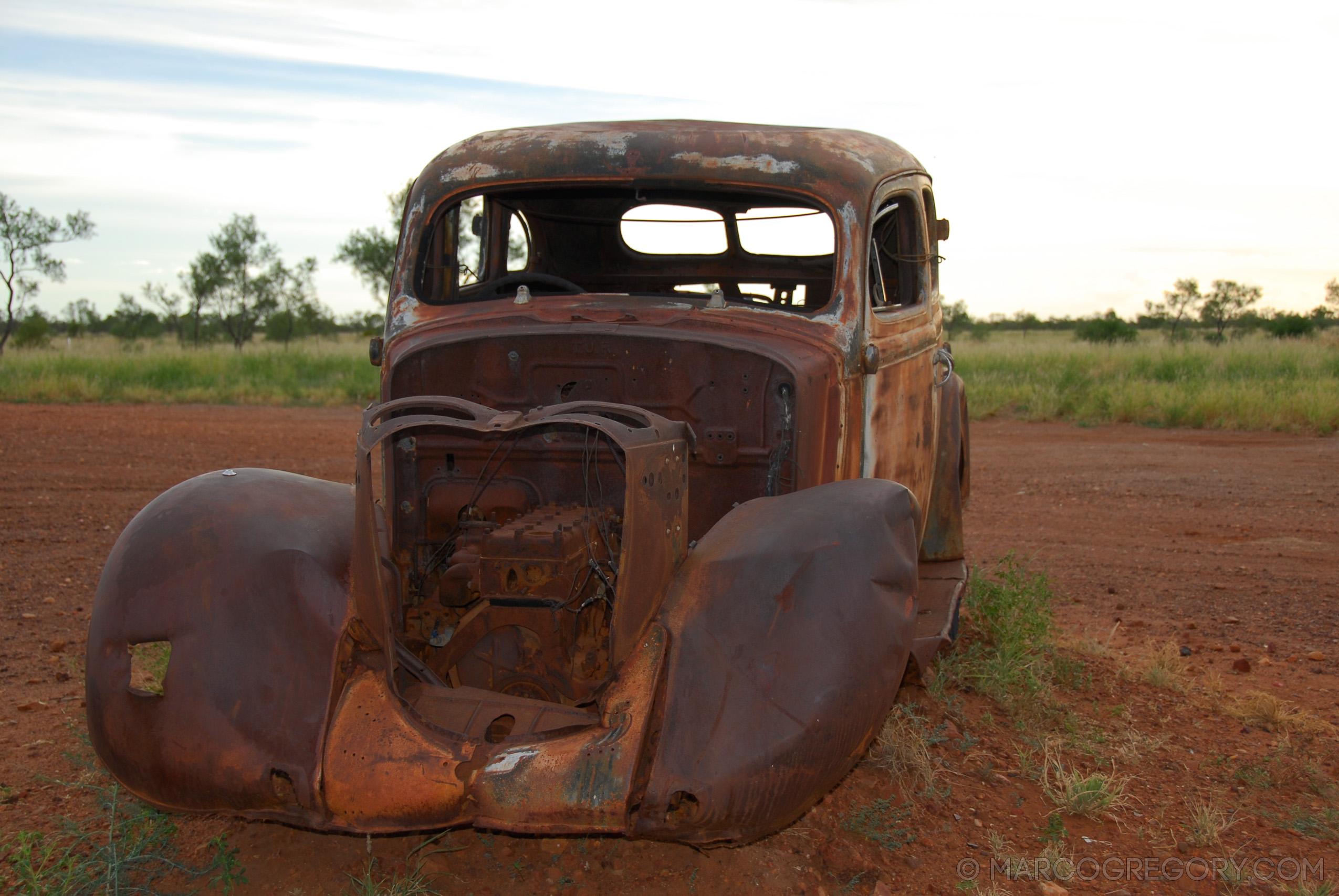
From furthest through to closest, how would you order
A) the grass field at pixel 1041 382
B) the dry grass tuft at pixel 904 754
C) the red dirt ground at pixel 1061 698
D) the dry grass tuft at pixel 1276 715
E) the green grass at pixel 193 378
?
the green grass at pixel 193 378, the grass field at pixel 1041 382, the dry grass tuft at pixel 1276 715, the dry grass tuft at pixel 904 754, the red dirt ground at pixel 1061 698

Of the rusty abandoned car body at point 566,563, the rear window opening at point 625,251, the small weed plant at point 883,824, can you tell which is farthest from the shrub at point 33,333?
the small weed plant at point 883,824

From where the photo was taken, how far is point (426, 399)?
9.34 feet

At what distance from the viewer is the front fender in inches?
97.9

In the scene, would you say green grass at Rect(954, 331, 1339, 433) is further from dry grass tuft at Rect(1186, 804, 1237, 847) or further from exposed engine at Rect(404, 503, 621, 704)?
exposed engine at Rect(404, 503, 621, 704)

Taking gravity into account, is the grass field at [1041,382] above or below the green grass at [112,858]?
above

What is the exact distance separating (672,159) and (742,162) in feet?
0.79

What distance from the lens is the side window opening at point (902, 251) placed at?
4.47 meters

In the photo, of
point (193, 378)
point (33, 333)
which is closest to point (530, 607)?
point (193, 378)

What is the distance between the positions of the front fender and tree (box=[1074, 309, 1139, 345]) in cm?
2961

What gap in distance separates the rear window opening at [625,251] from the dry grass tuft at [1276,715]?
7.49 ft

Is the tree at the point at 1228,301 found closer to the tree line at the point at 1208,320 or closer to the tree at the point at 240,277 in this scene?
the tree line at the point at 1208,320

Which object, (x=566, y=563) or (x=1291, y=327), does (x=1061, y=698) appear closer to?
(x=566, y=563)

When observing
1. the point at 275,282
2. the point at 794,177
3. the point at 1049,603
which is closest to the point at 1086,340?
the point at 275,282

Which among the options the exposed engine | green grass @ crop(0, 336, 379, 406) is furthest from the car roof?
→ green grass @ crop(0, 336, 379, 406)
